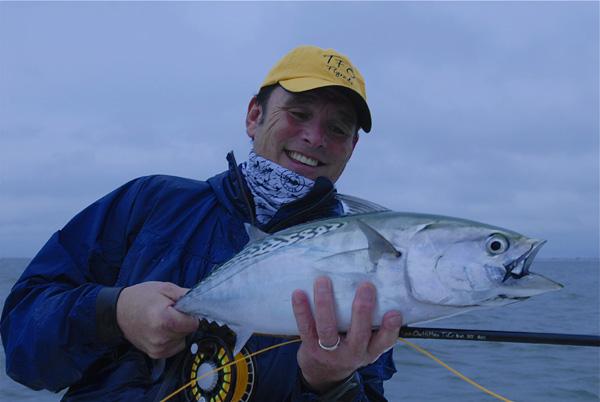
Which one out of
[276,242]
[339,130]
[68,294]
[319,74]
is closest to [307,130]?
[339,130]

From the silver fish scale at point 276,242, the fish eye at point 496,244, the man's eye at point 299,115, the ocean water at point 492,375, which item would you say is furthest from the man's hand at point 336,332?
the ocean water at point 492,375

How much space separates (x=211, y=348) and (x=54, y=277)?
845mm

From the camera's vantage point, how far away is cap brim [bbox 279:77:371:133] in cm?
301

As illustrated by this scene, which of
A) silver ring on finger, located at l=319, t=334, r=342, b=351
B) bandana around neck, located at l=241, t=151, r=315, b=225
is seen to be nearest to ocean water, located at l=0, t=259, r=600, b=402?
bandana around neck, located at l=241, t=151, r=315, b=225

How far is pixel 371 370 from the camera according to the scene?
3.22 meters

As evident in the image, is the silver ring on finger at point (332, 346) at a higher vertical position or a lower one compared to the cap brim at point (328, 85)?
lower

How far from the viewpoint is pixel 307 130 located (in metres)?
3.11

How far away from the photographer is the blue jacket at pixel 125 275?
2555 mm

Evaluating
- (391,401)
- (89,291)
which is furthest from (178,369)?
(391,401)

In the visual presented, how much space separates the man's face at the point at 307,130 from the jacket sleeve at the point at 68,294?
748 mm

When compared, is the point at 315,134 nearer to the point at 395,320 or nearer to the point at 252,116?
the point at 252,116

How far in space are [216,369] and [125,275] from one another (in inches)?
26.7

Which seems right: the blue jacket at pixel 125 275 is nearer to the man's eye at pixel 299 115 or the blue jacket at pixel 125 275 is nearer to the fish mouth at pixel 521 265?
the man's eye at pixel 299 115

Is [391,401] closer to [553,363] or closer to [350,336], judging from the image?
[553,363]
